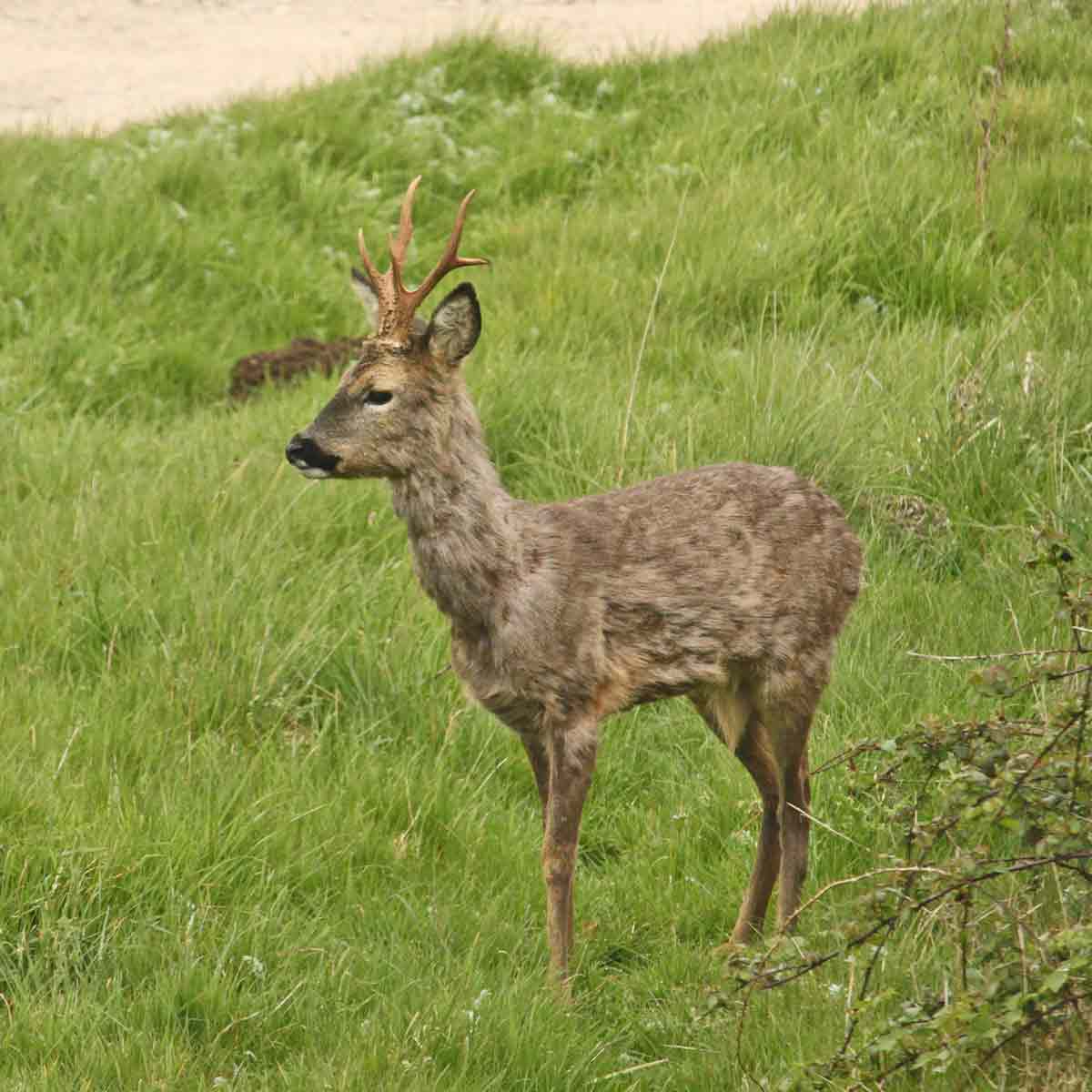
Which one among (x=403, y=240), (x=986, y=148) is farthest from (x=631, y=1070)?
(x=986, y=148)

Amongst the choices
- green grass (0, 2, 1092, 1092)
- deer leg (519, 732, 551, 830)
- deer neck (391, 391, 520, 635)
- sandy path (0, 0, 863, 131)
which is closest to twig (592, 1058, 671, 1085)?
green grass (0, 2, 1092, 1092)

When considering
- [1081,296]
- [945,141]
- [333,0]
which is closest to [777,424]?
[1081,296]

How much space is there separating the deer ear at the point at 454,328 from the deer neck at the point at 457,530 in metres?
0.14

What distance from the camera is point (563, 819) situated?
5.32 meters

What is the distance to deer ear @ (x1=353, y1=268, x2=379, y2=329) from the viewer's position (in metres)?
5.55

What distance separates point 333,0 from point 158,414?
5805mm

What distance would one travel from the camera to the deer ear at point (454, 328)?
5172 millimetres

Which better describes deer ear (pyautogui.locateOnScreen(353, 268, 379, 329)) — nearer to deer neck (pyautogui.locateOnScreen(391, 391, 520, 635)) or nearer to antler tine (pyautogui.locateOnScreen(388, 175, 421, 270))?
antler tine (pyautogui.locateOnScreen(388, 175, 421, 270))

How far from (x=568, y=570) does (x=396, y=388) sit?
0.72 meters

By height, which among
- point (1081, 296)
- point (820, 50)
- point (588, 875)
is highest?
point (820, 50)

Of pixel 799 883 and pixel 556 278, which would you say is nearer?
pixel 799 883

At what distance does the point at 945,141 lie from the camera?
955 centimetres

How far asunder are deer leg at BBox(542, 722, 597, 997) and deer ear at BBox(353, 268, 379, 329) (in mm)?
1350

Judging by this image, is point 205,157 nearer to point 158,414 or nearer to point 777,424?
point 158,414
